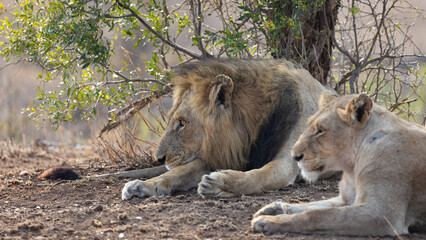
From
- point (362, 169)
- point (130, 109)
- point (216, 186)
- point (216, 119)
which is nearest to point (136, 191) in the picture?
point (216, 186)

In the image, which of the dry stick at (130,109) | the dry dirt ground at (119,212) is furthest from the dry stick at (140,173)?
the dry stick at (130,109)

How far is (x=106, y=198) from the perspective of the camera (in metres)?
4.72

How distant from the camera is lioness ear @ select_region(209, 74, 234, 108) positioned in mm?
4793

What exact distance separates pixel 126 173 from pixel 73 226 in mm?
2100

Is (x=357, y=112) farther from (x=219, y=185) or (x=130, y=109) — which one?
(x=130, y=109)

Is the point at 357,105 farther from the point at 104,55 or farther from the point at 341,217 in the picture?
the point at 104,55

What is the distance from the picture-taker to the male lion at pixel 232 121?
4805 mm

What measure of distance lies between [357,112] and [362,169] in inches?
12.0

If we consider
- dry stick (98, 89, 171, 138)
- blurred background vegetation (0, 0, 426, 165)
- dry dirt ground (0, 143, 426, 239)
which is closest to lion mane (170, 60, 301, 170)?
dry dirt ground (0, 143, 426, 239)

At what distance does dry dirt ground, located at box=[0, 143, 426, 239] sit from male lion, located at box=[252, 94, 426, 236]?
0.30 ft

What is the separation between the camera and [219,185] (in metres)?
4.31

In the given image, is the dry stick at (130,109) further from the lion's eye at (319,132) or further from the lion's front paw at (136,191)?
the lion's eye at (319,132)

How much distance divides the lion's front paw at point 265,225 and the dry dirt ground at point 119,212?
40 millimetres

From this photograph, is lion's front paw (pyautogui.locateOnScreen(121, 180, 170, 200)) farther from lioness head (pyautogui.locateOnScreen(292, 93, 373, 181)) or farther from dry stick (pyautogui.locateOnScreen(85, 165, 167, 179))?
lioness head (pyautogui.locateOnScreen(292, 93, 373, 181))
